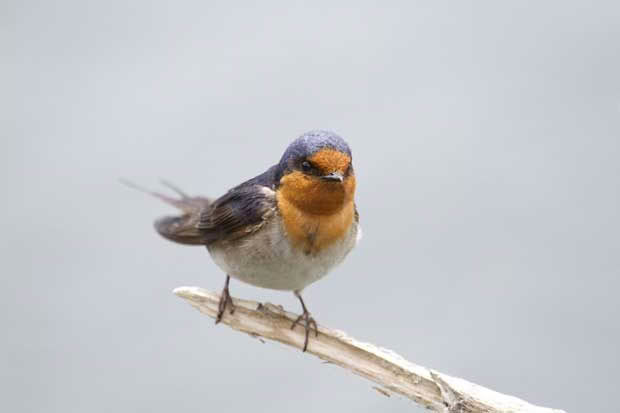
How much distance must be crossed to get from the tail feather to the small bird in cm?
9

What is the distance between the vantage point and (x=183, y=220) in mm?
2334

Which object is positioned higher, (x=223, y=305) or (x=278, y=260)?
(x=278, y=260)

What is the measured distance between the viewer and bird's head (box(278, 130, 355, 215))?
68.7 inches

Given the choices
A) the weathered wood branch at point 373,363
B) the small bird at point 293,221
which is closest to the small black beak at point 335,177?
the small bird at point 293,221

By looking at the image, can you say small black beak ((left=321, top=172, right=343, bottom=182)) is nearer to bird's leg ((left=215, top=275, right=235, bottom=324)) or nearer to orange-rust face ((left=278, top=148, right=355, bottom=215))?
orange-rust face ((left=278, top=148, right=355, bottom=215))

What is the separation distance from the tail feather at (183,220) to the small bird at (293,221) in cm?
9

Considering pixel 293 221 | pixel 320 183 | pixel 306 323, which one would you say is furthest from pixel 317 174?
pixel 306 323

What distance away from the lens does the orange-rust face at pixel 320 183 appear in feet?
5.75

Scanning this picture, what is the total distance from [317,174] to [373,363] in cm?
44

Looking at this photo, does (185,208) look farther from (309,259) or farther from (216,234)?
(309,259)

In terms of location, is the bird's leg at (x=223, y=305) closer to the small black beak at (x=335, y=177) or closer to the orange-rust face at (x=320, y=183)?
the orange-rust face at (x=320, y=183)

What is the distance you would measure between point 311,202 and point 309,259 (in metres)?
0.14

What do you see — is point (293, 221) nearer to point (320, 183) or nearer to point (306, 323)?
point (320, 183)

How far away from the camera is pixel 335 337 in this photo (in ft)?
6.49
